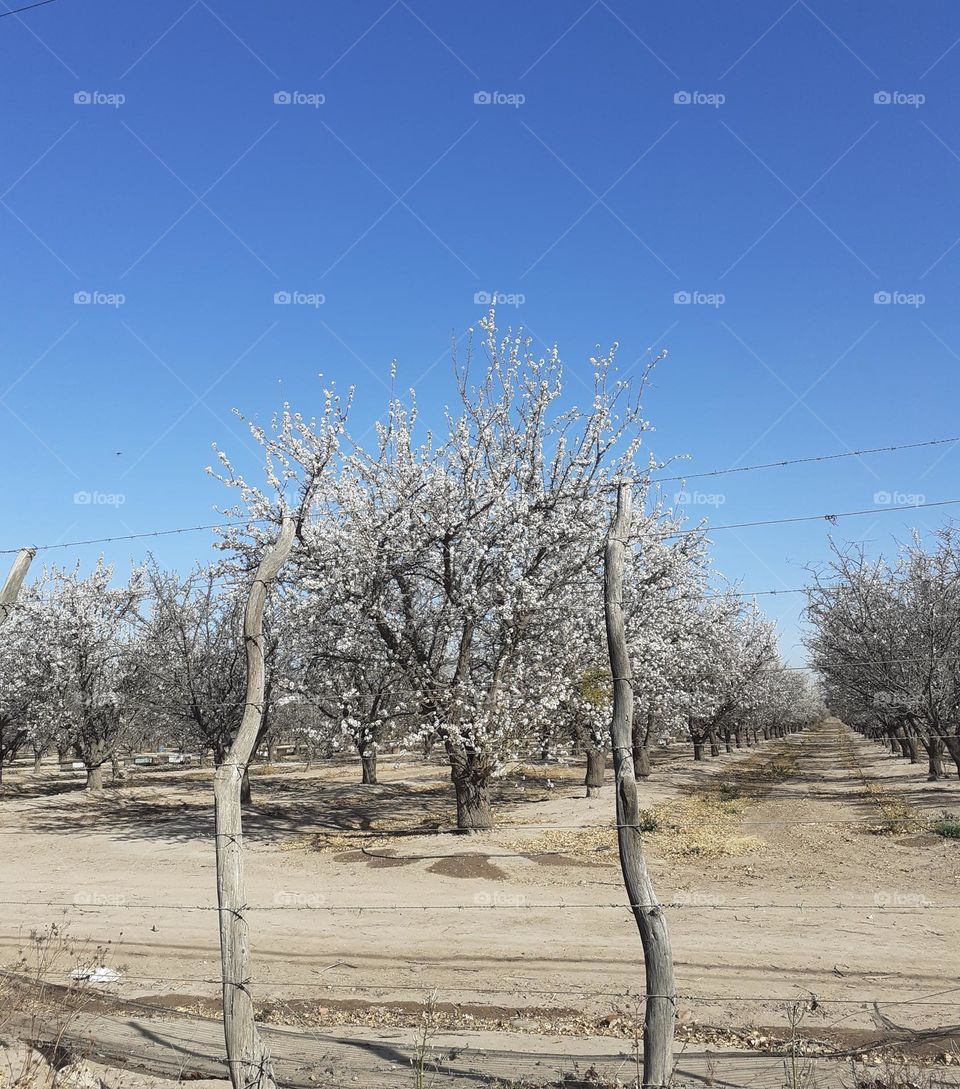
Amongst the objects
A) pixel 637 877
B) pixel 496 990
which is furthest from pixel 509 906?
pixel 637 877

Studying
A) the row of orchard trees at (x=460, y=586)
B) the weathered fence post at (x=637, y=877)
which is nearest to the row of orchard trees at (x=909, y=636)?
the row of orchard trees at (x=460, y=586)

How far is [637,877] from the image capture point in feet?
19.7

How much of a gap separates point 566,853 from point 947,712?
16088 mm

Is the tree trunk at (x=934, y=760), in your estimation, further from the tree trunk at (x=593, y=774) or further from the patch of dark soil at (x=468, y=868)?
the patch of dark soil at (x=468, y=868)

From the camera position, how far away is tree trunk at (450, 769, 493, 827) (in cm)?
2052

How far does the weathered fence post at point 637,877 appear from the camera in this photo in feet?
18.5

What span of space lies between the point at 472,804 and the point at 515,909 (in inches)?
274

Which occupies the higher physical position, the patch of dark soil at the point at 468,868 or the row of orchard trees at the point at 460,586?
the row of orchard trees at the point at 460,586

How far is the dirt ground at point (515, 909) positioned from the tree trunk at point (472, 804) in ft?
1.81

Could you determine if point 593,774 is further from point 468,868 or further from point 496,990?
point 496,990

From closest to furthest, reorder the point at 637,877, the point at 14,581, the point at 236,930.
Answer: the point at 236,930
the point at 637,877
the point at 14,581

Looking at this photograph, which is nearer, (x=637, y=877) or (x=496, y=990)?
(x=637, y=877)

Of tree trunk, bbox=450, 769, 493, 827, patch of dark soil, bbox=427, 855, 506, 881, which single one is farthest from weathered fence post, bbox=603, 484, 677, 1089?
tree trunk, bbox=450, 769, 493, 827

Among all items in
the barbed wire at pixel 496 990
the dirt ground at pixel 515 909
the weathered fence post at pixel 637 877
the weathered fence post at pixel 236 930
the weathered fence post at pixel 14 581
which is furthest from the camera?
the weathered fence post at pixel 14 581
